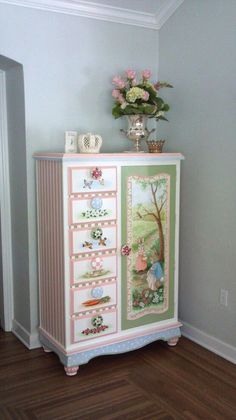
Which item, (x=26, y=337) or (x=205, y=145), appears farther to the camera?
(x=26, y=337)

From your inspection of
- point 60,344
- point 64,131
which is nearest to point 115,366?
point 60,344

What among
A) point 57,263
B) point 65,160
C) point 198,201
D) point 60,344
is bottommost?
point 60,344

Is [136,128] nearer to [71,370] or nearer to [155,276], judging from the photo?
[155,276]

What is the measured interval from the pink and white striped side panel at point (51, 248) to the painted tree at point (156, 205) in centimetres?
53

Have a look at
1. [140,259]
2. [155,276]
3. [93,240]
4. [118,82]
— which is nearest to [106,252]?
[93,240]

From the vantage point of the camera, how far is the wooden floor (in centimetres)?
242

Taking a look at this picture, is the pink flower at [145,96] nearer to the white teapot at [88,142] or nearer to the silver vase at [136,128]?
the silver vase at [136,128]

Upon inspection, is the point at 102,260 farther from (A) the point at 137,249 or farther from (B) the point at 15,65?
(B) the point at 15,65

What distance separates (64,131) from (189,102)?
88cm

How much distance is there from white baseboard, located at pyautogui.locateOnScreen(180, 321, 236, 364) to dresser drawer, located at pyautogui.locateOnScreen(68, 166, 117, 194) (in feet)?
4.01

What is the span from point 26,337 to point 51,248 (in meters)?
0.77

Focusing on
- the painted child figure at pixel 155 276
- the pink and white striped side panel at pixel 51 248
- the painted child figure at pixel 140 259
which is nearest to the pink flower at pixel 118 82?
the pink and white striped side panel at pixel 51 248

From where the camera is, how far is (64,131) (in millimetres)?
3133

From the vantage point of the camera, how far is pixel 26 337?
3215 millimetres
